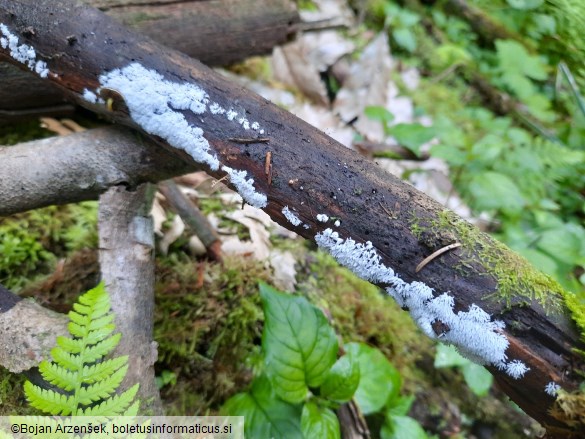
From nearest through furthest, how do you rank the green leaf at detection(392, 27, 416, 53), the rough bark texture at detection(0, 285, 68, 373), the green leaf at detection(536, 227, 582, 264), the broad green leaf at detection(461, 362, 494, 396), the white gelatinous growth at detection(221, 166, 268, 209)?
1. the rough bark texture at detection(0, 285, 68, 373)
2. the white gelatinous growth at detection(221, 166, 268, 209)
3. the broad green leaf at detection(461, 362, 494, 396)
4. the green leaf at detection(536, 227, 582, 264)
5. the green leaf at detection(392, 27, 416, 53)

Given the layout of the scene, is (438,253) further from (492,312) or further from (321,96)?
(321,96)

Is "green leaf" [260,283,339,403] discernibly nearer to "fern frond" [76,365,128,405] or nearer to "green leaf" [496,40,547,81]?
"fern frond" [76,365,128,405]

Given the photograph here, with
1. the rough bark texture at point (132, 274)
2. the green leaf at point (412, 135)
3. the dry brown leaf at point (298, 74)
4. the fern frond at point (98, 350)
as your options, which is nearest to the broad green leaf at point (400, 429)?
the rough bark texture at point (132, 274)

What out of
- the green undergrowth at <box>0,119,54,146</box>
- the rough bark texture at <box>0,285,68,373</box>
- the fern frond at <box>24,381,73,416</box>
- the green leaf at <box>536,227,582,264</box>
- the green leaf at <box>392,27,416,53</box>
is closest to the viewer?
the fern frond at <box>24,381,73,416</box>

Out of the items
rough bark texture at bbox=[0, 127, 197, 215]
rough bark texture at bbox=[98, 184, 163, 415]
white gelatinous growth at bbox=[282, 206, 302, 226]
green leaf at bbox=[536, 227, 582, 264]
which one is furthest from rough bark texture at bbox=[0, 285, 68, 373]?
green leaf at bbox=[536, 227, 582, 264]

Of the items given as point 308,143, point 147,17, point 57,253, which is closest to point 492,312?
point 308,143

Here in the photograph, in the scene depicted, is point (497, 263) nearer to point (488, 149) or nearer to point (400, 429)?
point (400, 429)

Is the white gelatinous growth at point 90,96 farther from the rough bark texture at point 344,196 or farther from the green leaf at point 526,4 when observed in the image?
the green leaf at point 526,4
